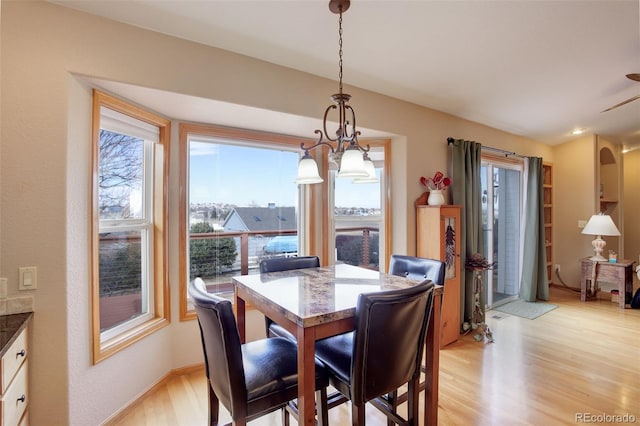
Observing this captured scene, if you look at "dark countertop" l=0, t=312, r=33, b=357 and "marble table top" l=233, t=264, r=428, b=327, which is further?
"marble table top" l=233, t=264, r=428, b=327

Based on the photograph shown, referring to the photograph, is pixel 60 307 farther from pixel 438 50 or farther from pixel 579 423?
pixel 579 423

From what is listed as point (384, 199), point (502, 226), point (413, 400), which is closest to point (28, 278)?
point (413, 400)

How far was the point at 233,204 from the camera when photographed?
2.88m

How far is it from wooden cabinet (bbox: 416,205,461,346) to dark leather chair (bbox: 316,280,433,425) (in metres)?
1.68

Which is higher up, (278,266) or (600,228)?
(600,228)

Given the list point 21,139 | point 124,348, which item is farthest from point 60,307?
point 21,139

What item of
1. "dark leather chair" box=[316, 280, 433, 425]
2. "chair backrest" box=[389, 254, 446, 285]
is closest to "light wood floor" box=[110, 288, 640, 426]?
"dark leather chair" box=[316, 280, 433, 425]

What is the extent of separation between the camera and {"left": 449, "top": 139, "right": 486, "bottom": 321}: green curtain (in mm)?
3473

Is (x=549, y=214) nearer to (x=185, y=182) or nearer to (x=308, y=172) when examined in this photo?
(x=308, y=172)

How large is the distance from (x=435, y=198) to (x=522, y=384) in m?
1.74

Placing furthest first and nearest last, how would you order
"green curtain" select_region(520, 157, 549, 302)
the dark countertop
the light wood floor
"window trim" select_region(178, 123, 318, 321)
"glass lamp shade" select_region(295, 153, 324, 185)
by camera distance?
"green curtain" select_region(520, 157, 549, 302)
"window trim" select_region(178, 123, 318, 321)
the light wood floor
"glass lamp shade" select_region(295, 153, 324, 185)
the dark countertop

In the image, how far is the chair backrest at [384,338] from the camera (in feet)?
4.29

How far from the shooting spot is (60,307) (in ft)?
5.39

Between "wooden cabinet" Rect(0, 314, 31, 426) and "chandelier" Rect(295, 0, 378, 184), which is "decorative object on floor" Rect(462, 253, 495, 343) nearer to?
"chandelier" Rect(295, 0, 378, 184)
